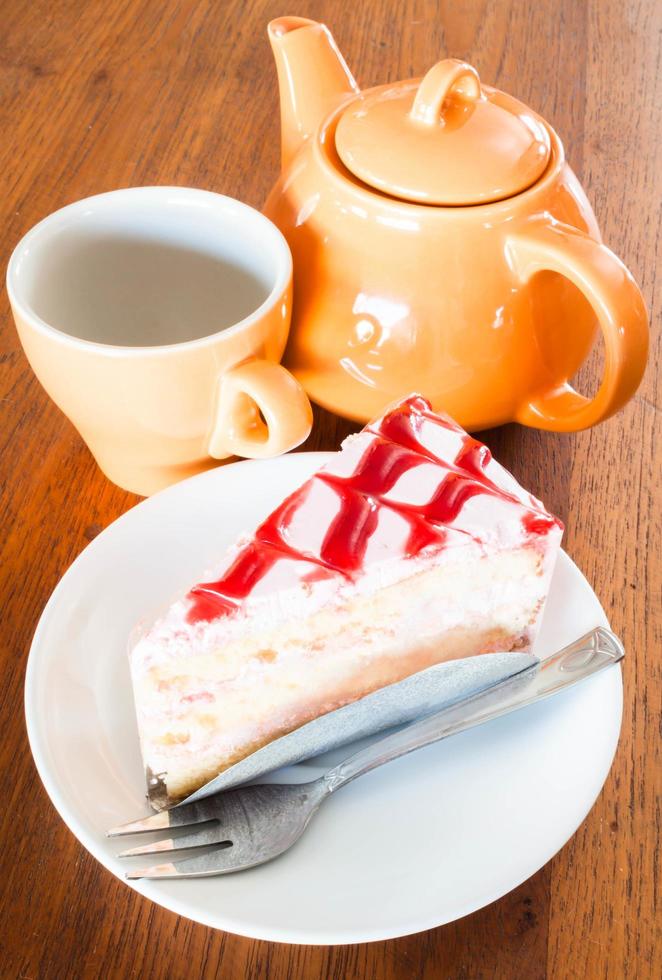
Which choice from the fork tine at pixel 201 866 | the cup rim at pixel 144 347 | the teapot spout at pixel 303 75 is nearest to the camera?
the fork tine at pixel 201 866

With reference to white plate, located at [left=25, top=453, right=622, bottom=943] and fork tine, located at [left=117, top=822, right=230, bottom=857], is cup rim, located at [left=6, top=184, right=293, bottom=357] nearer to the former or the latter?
white plate, located at [left=25, top=453, right=622, bottom=943]

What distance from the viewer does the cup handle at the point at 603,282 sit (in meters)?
0.51

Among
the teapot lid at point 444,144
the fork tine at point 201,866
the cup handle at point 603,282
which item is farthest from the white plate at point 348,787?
the teapot lid at point 444,144

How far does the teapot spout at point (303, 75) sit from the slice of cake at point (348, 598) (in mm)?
215

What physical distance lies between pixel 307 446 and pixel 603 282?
0.21 m

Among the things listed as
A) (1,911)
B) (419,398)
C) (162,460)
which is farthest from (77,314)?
(1,911)

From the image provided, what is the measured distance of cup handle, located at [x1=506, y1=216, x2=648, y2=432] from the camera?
0.51 metres

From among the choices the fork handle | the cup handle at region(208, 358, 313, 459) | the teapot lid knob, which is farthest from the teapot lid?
the fork handle

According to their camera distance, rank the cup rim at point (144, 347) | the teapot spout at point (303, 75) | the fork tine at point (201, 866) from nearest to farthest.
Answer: the fork tine at point (201, 866), the cup rim at point (144, 347), the teapot spout at point (303, 75)

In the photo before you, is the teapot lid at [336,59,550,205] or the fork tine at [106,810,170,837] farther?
the teapot lid at [336,59,550,205]

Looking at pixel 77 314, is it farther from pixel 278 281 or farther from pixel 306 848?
pixel 306 848

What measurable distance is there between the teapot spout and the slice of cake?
8.5 inches

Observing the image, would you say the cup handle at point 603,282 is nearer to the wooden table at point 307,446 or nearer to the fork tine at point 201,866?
the wooden table at point 307,446

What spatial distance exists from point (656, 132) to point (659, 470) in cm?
41
